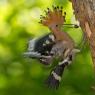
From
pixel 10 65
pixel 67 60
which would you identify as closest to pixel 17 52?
pixel 10 65

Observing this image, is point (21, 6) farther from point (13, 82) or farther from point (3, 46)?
point (13, 82)

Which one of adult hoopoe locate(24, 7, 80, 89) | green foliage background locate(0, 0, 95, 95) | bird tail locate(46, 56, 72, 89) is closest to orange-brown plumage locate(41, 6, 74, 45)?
adult hoopoe locate(24, 7, 80, 89)

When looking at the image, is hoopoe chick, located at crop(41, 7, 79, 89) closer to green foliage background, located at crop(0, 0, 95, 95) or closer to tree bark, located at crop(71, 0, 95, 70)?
tree bark, located at crop(71, 0, 95, 70)

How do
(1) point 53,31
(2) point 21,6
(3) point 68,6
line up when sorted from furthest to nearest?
(2) point 21,6 < (3) point 68,6 < (1) point 53,31

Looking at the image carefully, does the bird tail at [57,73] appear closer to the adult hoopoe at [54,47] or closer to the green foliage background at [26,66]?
the adult hoopoe at [54,47]

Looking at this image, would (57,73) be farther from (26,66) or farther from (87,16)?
(26,66)

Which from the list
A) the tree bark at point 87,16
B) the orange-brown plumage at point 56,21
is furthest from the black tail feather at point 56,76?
the tree bark at point 87,16
